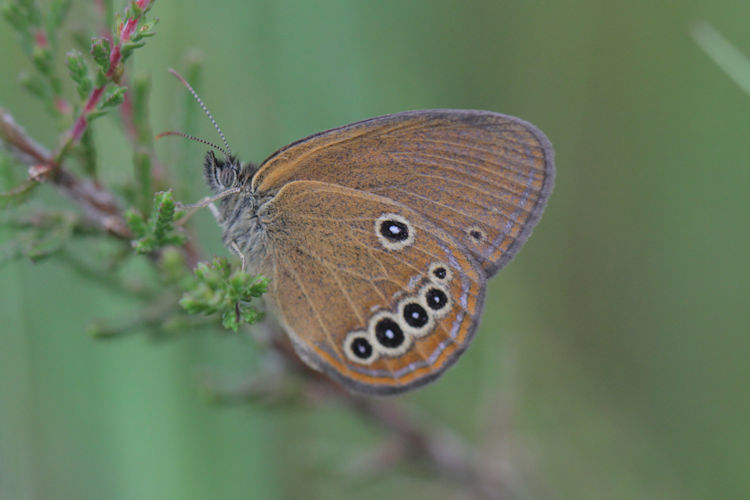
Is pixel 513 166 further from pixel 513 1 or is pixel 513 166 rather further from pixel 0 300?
pixel 513 1

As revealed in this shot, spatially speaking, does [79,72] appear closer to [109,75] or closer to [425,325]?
[109,75]

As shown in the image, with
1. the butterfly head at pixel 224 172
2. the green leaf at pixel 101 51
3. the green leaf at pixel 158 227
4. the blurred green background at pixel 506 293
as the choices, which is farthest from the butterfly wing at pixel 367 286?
the green leaf at pixel 101 51

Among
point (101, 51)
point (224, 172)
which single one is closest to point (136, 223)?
point (101, 51)

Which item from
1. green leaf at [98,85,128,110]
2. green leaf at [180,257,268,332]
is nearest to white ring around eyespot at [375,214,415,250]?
green leaf at [180,257,268,332]

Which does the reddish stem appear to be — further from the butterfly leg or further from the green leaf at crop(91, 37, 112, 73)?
the butterfly leg

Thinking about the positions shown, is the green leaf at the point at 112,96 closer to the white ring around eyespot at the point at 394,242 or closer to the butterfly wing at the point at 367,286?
the butterfly wing at the point at 367,286

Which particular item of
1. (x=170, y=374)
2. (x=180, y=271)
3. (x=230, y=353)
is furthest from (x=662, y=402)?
(x=180, y=271)

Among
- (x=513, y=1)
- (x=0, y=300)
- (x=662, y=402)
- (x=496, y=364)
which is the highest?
(x=513, y=1)
